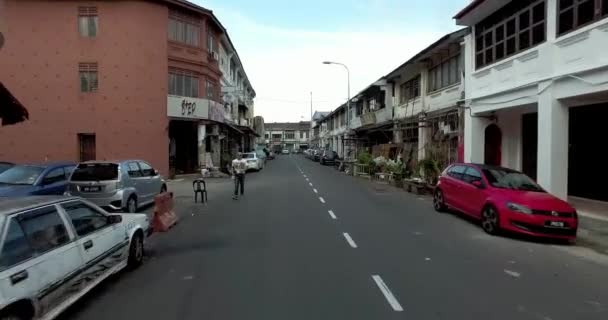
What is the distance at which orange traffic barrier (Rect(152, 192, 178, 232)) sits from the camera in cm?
1129

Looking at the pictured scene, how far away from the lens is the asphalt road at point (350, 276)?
5562mm

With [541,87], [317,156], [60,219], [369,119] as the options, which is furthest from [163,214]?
[317,156]

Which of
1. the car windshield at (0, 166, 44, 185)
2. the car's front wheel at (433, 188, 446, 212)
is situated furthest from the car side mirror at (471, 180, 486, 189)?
the car windshield at (0, 166, 44, 185)

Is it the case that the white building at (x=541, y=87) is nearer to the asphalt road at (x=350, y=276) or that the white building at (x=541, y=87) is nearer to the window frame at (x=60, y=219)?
the asphalt road at (x=350, y=276)

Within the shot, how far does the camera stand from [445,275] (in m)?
7.10

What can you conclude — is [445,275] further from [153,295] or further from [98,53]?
[98,53]

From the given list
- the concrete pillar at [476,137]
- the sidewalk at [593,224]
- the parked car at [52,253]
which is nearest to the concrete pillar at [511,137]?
the concrete pillar at [476,137]

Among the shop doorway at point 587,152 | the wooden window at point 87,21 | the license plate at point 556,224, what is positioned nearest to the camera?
the license plate at point 556,224

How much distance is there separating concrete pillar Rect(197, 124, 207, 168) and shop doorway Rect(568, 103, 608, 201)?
2114 centimetres

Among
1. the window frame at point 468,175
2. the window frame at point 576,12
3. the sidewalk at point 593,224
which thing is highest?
the window frame at point 576,12

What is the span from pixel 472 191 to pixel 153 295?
8.91 m

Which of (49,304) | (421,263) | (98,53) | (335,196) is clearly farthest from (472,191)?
(98,53)

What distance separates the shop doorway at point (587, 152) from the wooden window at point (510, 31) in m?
3.65

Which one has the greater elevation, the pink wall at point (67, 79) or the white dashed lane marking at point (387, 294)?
the pink wall at point (67, 79)
